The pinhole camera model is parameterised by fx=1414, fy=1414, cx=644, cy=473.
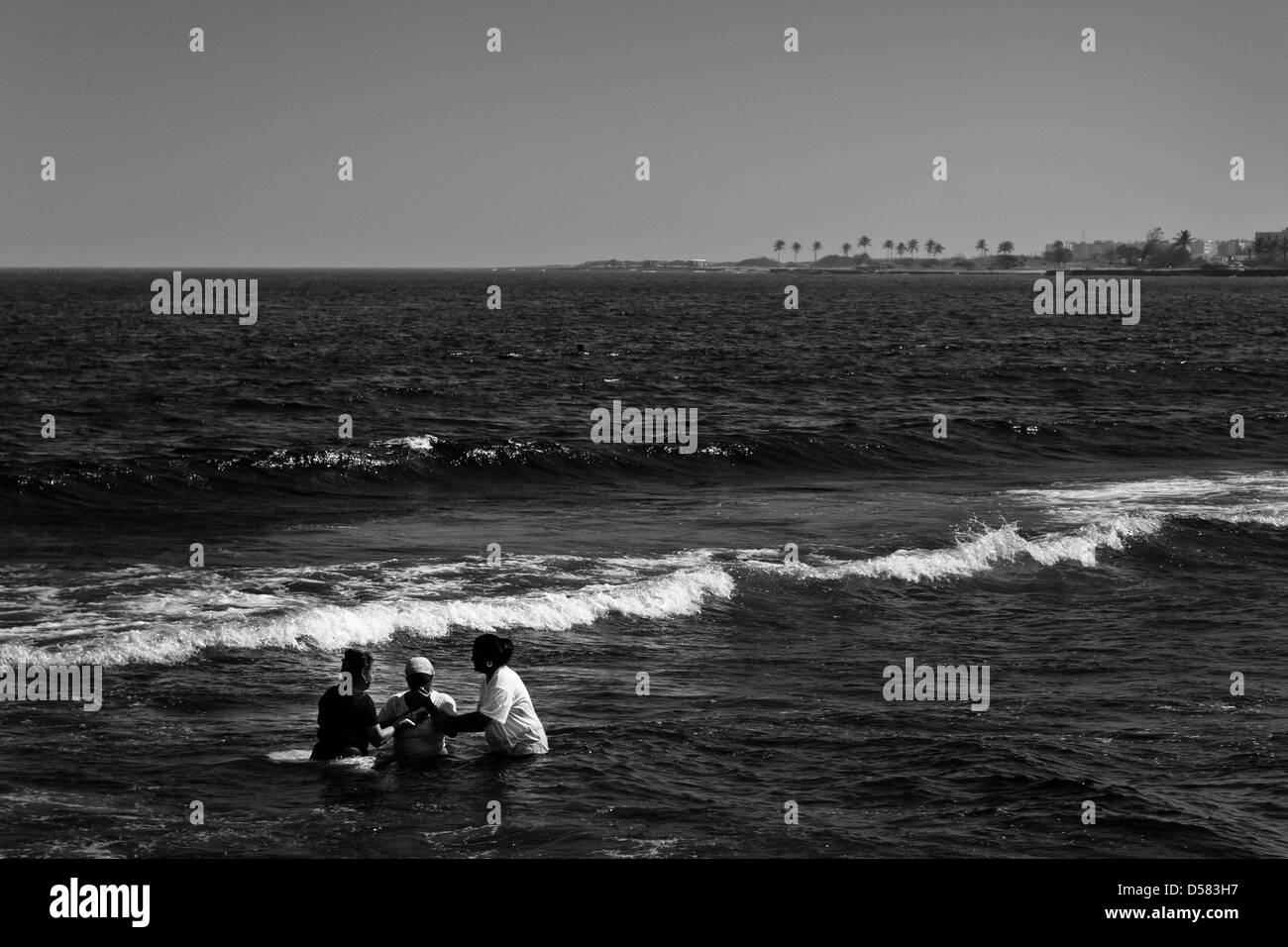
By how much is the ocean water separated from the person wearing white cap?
307 millimetres

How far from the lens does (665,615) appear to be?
19297mm

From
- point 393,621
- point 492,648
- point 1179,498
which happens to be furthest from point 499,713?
point 1179,498

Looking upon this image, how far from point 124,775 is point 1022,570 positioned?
14752 millimetres

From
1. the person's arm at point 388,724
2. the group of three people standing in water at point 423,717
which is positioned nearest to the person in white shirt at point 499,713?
the group of three people standing in water at point 423,717

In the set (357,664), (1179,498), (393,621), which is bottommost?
(393,621)

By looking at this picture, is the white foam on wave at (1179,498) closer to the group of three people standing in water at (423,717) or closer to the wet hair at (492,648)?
the group of three people standing in water at (423,717)

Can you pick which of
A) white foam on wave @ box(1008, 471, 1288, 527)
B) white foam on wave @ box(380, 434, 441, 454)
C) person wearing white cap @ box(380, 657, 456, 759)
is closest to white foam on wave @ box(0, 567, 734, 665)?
person wearing white cap @ box(380, 657, 456, 759)

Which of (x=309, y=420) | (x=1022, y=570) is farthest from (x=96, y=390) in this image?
(x=1022, y=570)

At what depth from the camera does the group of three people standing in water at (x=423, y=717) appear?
12227 mm

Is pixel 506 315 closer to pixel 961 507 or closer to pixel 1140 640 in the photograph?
pixel 961 507

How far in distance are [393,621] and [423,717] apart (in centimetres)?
590

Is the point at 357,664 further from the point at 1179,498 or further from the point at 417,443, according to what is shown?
the point at 417,443

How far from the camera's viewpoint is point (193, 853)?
10.4m

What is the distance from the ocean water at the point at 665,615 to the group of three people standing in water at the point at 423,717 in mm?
262
